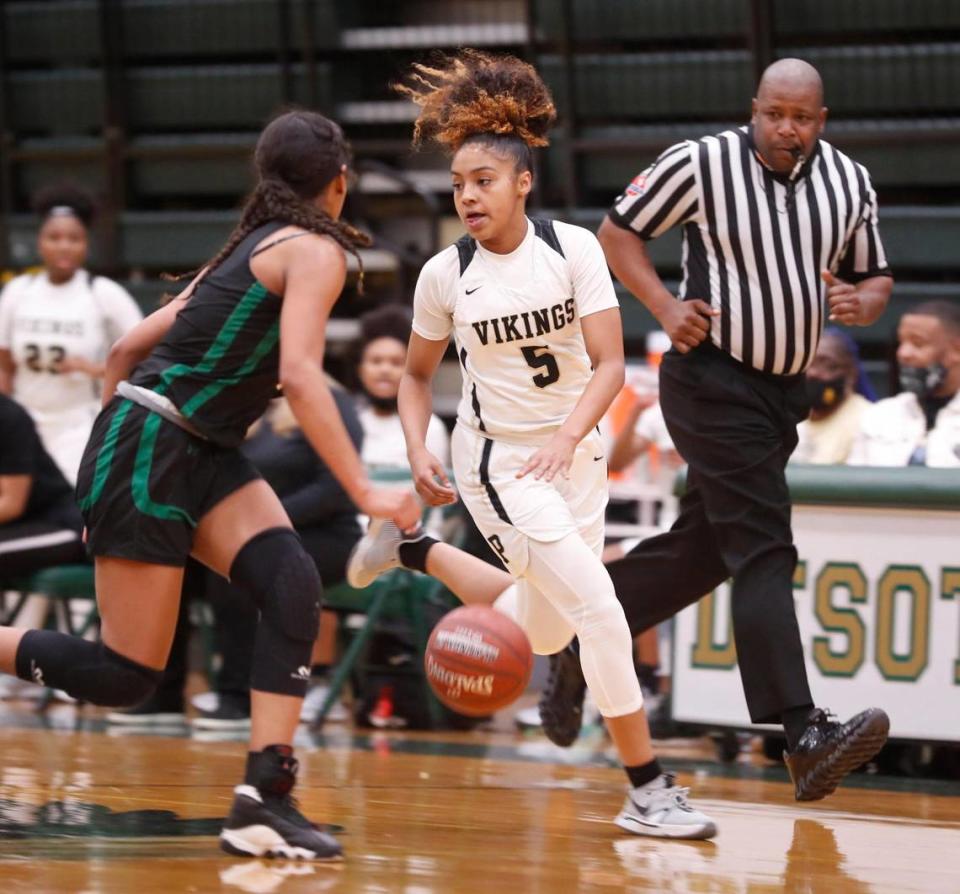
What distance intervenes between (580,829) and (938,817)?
1.18m

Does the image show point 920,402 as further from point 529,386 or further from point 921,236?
point 921,236

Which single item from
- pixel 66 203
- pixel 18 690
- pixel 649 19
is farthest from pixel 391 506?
pixel 649 19

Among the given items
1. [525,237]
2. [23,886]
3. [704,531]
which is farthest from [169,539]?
[704,531]

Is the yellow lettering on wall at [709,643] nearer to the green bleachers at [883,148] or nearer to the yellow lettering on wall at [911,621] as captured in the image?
the yellow lettering on wall at [911,621]

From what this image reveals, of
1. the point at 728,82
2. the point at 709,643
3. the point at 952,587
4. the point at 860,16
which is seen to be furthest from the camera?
the point at 728,82

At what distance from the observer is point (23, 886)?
4.04 m

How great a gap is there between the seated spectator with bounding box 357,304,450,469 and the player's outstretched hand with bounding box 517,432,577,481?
3288mm

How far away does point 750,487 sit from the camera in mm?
5254

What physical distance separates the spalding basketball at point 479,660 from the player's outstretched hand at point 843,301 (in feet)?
4.40

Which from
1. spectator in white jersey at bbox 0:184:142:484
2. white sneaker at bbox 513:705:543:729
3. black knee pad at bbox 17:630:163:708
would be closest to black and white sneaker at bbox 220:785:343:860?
black knee pad at bbox 17:630:163:708

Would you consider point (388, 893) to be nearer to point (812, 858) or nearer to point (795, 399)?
point (812, 858)

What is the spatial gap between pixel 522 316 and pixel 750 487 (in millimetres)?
900

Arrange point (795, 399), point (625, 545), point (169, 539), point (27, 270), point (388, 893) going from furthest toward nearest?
1. point (27, 270)
2. point (625, 545)
3. point (795, 399)
4. point (169, 539)
5. point (388, 893)

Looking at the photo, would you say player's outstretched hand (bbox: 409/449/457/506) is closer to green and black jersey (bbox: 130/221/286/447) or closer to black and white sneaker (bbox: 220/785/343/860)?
green and black jersey (bbox: 130/221/286/447)
